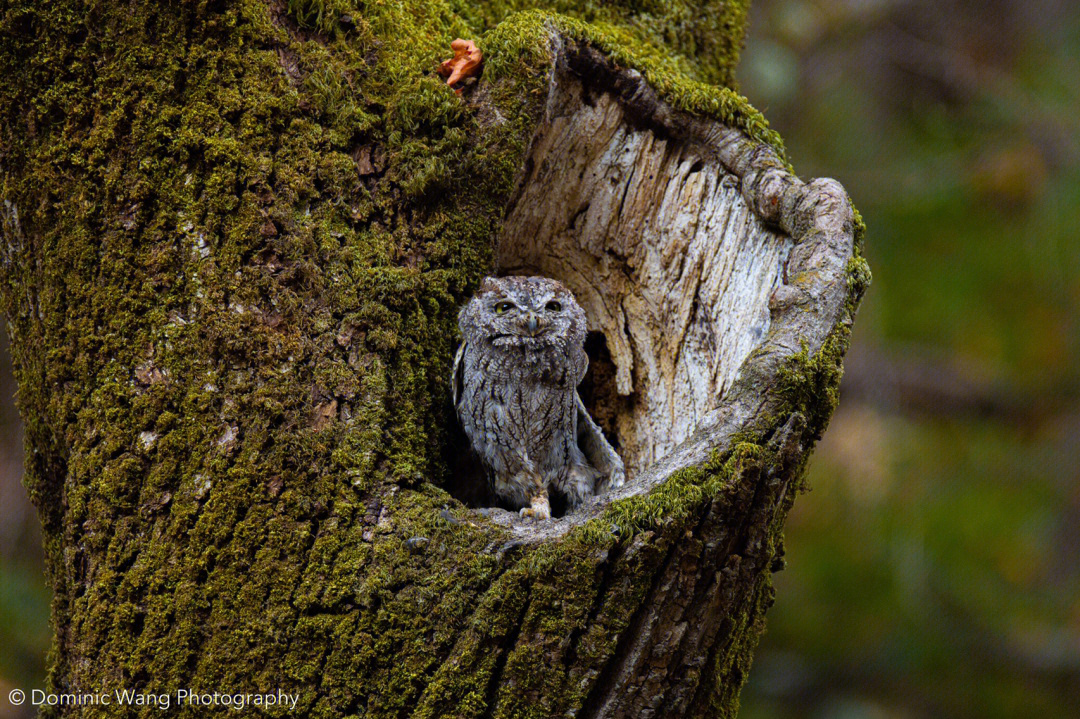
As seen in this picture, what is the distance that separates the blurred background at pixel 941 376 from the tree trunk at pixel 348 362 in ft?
12.4

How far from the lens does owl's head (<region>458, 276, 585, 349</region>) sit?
7.29ft

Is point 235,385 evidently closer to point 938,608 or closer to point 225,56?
point 225,56

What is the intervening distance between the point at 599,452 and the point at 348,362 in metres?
0.90

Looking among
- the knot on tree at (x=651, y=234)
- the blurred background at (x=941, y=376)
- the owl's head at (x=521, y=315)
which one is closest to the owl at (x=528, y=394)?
the owl's head at (x=521, y=315)

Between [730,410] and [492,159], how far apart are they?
1001 millimetres

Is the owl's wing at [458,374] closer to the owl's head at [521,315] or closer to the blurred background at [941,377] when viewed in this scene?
the owl's head at [521,315]

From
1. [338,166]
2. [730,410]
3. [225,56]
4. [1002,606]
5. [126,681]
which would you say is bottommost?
[126,681]

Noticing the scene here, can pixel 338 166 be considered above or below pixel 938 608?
above

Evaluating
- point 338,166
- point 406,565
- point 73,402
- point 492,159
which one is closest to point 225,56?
point 338,166

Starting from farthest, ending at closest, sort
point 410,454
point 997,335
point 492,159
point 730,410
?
point 997,335, point 492,159, point 410,454, point 730,410

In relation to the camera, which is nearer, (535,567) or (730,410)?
(535,567)

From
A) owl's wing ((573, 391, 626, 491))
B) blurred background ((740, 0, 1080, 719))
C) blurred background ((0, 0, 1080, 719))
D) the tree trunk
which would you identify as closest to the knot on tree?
the tree trunk

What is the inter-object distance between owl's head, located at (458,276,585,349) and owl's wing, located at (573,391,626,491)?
0.21m

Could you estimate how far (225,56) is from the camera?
75.5 inches
